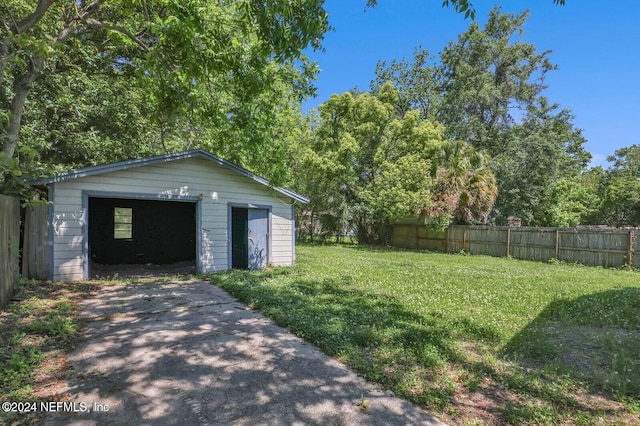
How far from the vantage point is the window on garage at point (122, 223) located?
12062 millimetres

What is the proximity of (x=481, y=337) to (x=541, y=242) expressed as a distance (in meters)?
11.4

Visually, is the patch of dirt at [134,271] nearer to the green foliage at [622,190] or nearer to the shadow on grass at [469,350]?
the shadow on grass at [469,350]

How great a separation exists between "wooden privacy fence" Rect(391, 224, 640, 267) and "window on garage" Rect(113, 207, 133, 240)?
1418cm

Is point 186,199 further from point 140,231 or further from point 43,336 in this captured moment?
point 43,336

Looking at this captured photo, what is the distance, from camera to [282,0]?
448 centimetres

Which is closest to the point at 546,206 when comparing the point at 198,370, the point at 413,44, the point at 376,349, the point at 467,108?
the point at 467,108

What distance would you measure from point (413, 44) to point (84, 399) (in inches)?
1109

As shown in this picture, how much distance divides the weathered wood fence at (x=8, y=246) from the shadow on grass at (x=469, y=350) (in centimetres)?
357

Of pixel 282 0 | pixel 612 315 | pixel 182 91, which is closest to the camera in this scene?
pixel 282 0

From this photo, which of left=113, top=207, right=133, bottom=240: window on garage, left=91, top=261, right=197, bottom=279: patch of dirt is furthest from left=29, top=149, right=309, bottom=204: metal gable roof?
left=113, top=207, right=133, bottom=240: window on garage

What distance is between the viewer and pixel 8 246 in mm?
5082

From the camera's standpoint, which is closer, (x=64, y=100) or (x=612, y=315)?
(x=612, y=315)

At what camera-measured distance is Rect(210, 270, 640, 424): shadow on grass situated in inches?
119

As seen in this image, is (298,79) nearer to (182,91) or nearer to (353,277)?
(182,91)
